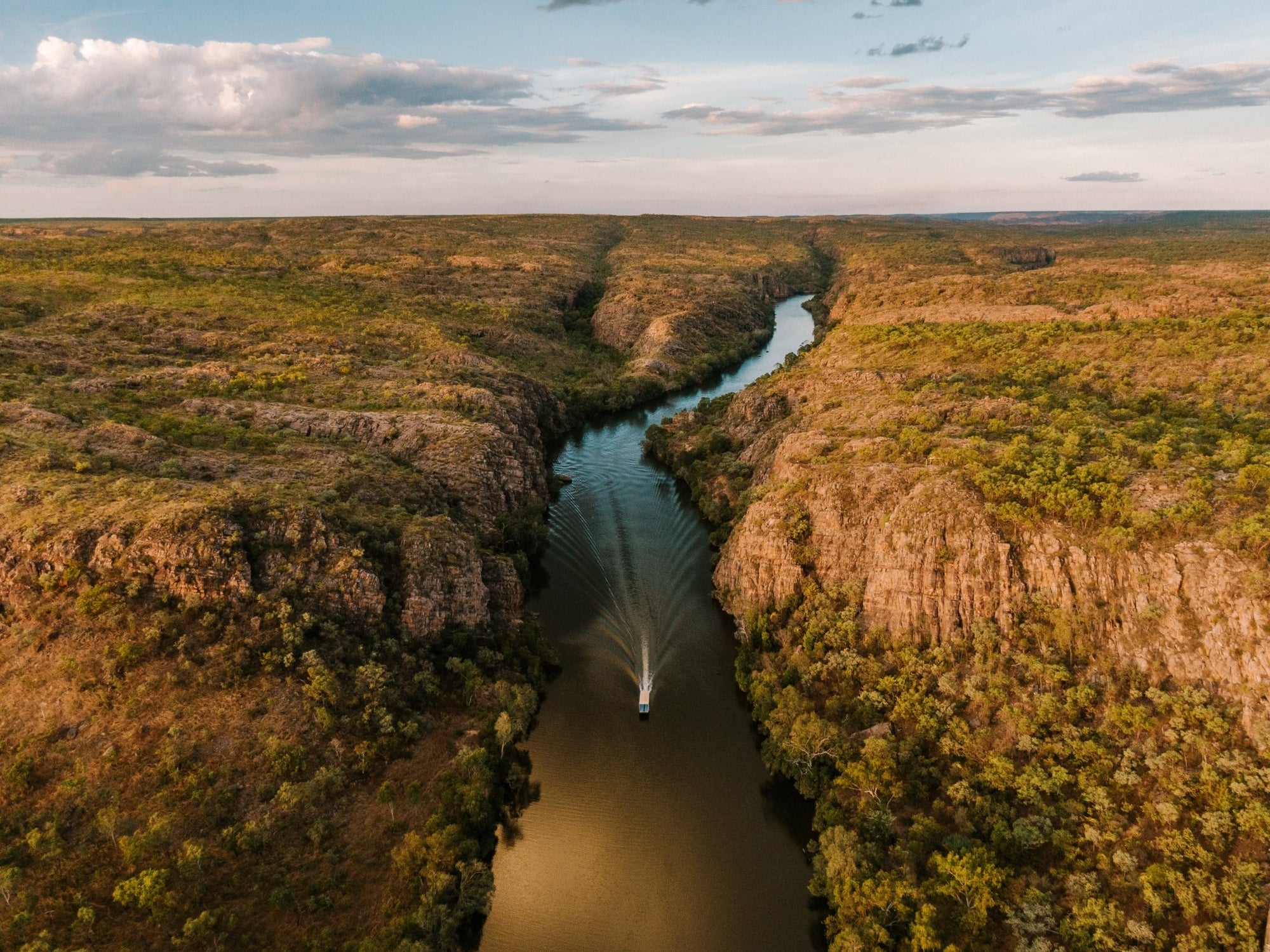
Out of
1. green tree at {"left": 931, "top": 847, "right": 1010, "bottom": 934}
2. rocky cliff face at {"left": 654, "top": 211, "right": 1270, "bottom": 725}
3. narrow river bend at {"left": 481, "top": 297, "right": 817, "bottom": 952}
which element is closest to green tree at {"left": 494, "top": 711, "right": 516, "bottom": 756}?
narrow river bend at {"left": 481, "top": 297, "right": 817, "bottom": 952}

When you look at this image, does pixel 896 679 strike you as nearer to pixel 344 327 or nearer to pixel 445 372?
pixel 445 372

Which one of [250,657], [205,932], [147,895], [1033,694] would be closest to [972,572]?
[1033,694]

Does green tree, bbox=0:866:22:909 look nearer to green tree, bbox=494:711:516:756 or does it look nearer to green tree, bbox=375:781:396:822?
green tree, bbox=375:781:396:822

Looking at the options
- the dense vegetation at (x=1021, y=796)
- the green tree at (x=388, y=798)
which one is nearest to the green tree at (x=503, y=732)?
the green tree at (x=388, y=798)

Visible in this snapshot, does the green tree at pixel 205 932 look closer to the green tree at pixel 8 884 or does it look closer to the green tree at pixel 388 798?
the green tree at pixel 8 884

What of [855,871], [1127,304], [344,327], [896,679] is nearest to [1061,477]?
[896,679]

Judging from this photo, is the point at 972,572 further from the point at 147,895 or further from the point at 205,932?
the point at 147,895

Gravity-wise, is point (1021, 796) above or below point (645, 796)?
above
